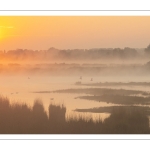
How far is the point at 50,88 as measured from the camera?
213 cm

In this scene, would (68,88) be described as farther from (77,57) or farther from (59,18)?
(59,18)

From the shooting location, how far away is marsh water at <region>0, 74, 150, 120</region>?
212cm

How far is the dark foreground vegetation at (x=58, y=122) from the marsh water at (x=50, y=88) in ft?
0.12

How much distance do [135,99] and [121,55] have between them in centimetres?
32

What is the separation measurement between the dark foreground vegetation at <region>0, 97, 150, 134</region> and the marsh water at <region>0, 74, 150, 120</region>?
4 cm

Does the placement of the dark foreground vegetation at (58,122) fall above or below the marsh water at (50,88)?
below

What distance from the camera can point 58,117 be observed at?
7.02ft

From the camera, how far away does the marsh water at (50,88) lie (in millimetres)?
2119

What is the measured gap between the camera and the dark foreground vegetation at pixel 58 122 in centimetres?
212

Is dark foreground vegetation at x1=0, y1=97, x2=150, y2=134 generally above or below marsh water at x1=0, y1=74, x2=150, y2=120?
below

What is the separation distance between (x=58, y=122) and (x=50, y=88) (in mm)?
242

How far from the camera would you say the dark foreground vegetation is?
2115 mm
